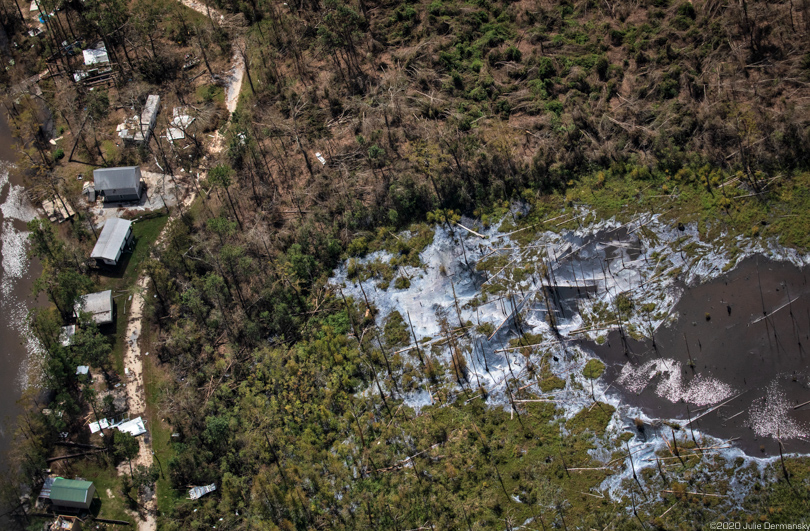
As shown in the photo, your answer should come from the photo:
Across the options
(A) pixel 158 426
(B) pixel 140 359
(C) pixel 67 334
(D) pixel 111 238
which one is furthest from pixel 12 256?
(A) pixel 158 426

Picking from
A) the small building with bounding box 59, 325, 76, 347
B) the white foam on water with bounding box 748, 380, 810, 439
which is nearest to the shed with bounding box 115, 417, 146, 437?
the small building with bounding box 59, 325, 76, 347

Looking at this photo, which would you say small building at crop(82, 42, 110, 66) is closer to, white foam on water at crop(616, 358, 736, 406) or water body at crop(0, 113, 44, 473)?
water body at crop(0, 113, 44, 473)

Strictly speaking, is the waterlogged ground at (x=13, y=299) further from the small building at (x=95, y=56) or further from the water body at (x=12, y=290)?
the small building at (x=95, y=56)

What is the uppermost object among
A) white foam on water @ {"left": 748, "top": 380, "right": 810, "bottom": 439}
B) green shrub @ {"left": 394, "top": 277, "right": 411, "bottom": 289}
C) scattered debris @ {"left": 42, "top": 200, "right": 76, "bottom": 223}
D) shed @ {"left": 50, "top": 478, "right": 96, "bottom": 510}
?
scattered debris @ {"left": 42, "top": 200, "right": 76, "bottom": 223}

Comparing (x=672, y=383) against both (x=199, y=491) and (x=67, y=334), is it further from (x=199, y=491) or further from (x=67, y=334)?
(x=67, y=334)

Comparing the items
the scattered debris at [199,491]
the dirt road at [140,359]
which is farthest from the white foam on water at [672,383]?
the dirt road at [140,359]

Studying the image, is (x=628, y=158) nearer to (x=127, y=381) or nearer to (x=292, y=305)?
(x=292, y=305)
